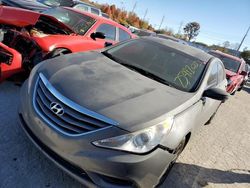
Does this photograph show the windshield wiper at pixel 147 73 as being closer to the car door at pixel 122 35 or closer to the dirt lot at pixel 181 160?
the dirt lot at pixel 181 160

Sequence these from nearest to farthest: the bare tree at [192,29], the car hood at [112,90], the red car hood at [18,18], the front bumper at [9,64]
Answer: the car hood at [112,90], the front bumper at [9,64], the red car hood at [18,18], the bare tree at [192,29]

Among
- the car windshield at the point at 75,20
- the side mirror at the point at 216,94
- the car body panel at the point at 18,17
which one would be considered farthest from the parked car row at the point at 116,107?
the car windshield at the point at 75,20

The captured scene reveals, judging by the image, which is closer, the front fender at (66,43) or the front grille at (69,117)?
the front grille at (69,117)

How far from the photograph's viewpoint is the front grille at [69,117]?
234cm

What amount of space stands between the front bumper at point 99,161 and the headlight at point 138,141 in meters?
0.04

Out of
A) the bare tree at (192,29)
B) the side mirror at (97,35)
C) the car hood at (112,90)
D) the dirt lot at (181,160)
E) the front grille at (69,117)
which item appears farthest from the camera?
the bare tree at (192,29)

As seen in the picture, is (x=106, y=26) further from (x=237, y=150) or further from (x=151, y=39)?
(x=237, y=150)

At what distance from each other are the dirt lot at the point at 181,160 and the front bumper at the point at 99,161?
412 mm

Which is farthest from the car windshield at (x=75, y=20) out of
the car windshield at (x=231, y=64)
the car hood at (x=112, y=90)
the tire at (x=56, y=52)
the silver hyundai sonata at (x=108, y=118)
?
the car windshield at (x=231, y=64)

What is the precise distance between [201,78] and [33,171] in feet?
8.14

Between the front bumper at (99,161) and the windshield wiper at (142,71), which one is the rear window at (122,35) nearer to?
the windshield wiper at (142,71)

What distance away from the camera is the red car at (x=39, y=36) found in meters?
4.11

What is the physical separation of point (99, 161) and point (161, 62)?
2.08 meters

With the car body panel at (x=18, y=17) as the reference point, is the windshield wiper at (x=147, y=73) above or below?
above
